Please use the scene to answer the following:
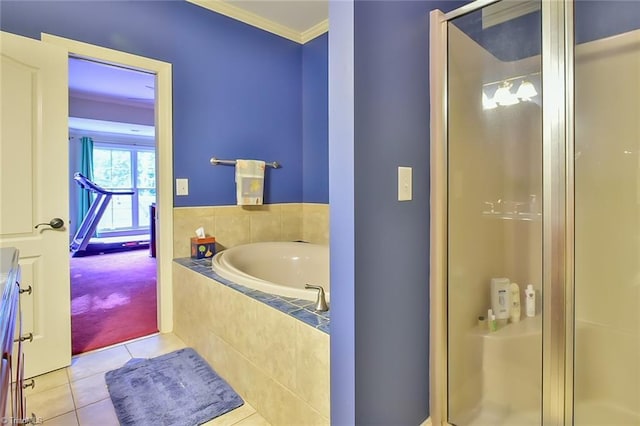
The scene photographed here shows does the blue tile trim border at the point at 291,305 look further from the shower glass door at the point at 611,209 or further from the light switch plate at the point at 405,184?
the shower glass door at the point at 611,209

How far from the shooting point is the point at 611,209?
1593mm

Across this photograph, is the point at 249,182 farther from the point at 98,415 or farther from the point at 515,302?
the point at 515,302

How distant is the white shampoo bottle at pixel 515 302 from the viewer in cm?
162

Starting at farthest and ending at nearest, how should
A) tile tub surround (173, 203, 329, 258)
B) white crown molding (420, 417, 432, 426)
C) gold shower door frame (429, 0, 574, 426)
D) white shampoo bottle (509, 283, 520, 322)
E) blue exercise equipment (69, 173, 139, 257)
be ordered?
blue exercise equipment (69, 173, 139, 257), tile tub surround (173, 203, 329, 258), white shampoo bottle (509, 283, 520, 322), white crown molding (420, 417, 432, 426), gold shower door frame (429, 0, 574, 426)

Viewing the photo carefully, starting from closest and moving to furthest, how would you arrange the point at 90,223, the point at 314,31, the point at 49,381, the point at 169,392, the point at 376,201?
1. the point at 376,201
2. the point at 169,392
3. the point at 49,381
4. the point at 314,31
5. the point at 90,223

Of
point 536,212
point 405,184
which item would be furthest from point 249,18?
point 536,212

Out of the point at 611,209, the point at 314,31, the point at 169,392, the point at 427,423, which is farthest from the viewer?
the point at 314,31

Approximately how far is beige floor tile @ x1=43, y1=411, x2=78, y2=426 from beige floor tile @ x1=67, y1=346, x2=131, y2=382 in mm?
349

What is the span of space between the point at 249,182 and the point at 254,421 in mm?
1753

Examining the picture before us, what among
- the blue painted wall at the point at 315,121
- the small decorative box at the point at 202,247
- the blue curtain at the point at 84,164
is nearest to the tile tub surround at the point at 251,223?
the small decorative box at the point at 202,247

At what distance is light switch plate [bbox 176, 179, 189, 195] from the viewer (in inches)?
97.2

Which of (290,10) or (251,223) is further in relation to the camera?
(251,223)

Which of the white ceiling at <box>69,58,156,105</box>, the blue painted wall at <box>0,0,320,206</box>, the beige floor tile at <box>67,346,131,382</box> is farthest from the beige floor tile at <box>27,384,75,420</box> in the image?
the white ceiling at <box>69,58,156,105</box>

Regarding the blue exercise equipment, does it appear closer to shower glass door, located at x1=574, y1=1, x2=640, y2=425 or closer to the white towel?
the white towel
